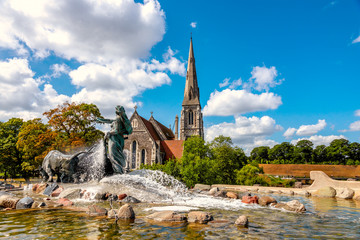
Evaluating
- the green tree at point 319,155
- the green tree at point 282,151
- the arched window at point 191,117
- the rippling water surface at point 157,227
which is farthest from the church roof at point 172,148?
the green tree at point 319,155

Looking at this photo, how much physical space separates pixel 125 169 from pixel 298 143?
2886 inches

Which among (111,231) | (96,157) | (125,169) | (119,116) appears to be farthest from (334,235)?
(96,157)

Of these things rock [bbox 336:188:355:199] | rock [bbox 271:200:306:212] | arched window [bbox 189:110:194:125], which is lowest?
rock [bbox 336:188:355:199]

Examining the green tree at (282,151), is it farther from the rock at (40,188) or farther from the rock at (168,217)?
the rock at (168,217)

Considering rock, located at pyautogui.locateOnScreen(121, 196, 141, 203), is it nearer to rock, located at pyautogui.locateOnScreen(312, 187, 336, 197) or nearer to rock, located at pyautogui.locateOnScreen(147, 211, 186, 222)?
rock, located at pyautogui.locateOnScreen(147, 211, 186, 222)

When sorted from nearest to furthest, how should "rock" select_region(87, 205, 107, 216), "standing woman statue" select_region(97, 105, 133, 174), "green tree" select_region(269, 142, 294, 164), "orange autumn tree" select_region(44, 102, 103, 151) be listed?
"rock" select_region(87, 205, 107, 216), "standing woman statue" select_region(97, 105, 133, 174), "orange autumn tree" select_region(44, 102, 103, 151), "green tree" select_region(269, 142, 294, 164)

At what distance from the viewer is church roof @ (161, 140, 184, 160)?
4519 centimetres

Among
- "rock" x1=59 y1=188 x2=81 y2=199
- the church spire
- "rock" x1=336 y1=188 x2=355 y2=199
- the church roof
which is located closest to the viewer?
"rock" x1=59 y1=188 x2=81 y2=199

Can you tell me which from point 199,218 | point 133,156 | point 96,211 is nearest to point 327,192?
point 199,218

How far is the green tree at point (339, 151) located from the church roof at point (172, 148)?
49053mm

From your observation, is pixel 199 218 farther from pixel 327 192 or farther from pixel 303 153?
pixel 303 153

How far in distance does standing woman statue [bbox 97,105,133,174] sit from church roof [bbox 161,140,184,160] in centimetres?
3111

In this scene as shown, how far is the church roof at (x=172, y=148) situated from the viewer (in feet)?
148

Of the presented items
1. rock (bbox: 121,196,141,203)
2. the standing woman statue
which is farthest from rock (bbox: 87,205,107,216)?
the standing woman statue
